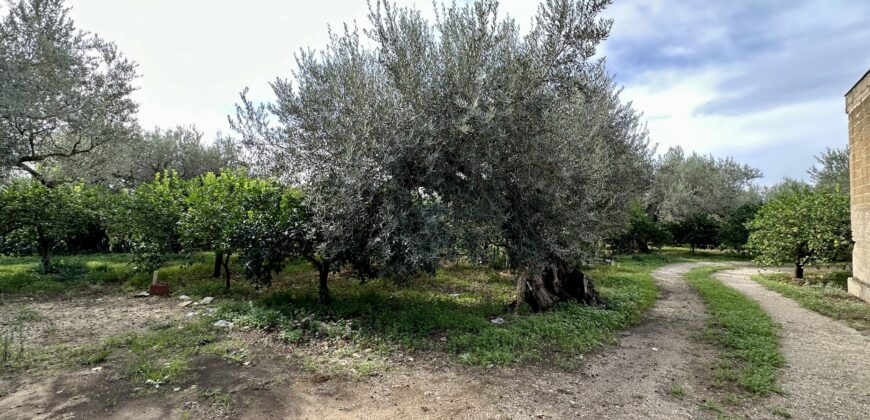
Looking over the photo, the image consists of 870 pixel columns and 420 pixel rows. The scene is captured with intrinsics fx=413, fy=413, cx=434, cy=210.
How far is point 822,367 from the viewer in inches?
193

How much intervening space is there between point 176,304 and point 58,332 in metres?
1.83

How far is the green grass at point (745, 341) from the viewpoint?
448cm

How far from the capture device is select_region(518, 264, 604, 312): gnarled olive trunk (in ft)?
24.2

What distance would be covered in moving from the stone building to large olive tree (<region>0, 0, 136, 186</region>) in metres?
19.0

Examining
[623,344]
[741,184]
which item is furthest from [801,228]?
[741,184]

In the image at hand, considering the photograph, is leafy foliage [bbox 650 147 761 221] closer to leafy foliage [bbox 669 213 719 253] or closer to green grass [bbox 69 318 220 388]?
leafy foliage [bbox 669 213 719 253]

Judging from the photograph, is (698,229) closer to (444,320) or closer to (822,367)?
(822,367)

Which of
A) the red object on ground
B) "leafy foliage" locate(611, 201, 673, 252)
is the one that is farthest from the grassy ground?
"leafy foliage" locate(611, 201, 673, 252)

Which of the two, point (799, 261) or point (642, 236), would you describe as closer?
point (799, 261)

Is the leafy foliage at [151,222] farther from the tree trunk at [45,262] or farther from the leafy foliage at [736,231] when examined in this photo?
the leafy foliage at [736,231]

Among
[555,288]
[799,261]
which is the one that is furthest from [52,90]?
[799,261]

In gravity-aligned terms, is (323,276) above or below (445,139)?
below

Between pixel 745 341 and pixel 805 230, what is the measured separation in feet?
28.6

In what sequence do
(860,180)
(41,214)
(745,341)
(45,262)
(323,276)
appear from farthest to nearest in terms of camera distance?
(45,262) < (41,214) < (860,180) < (323,276) < (745,341)
